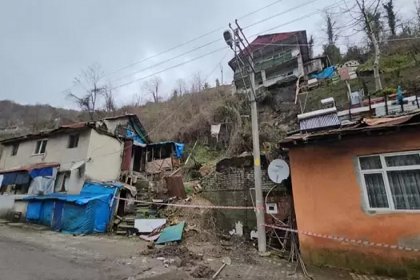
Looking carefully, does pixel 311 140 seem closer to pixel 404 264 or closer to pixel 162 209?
pixel 404 264

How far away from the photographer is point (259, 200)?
9.48m

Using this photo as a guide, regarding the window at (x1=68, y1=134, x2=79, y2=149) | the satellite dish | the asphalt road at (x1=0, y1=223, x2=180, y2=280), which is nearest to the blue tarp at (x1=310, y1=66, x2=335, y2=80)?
the satellite dish

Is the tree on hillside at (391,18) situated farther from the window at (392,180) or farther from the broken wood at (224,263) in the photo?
the broken wood at (224,263)

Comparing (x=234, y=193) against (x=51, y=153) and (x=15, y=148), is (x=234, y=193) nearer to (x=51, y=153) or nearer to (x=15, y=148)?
(x=51, y=153)

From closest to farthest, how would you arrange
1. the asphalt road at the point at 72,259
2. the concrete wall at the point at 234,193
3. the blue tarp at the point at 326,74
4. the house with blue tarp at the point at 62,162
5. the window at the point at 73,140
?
the asphalt road at the point at 72,259, the concrete wall at the point at 234,193, the house with blue tarp at the point at 62,162, the window at the point at 73,140, the blue tarp at the point at 326,74

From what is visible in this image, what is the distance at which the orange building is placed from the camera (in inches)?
276

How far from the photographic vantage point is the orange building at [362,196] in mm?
7016

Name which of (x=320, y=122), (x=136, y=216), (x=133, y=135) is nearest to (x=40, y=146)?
(x=133, y=135)

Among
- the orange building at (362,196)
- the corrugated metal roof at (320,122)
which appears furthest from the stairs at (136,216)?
the corrugated metal roof at (320,122)

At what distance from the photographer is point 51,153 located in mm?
19469

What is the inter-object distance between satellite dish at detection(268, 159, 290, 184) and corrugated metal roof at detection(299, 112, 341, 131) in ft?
4.71

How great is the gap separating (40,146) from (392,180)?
21621 millimetres

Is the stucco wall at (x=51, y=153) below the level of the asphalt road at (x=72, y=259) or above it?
above

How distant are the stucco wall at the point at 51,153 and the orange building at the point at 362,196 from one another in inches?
563
